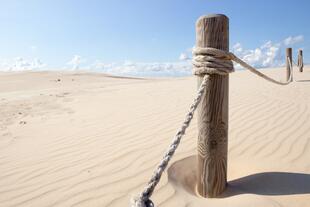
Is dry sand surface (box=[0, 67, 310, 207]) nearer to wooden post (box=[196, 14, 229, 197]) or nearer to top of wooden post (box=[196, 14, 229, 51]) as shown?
wooden post (box=[196, 14, 229, 197])

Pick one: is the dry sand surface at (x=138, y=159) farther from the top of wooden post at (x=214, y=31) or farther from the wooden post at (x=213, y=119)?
the top of wooden post at (x=214, y=31)

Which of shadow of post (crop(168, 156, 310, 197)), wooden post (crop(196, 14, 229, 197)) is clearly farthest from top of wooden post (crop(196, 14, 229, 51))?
shadow of post (crop(168, 156, 310, 197))

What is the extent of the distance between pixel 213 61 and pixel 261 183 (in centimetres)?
119

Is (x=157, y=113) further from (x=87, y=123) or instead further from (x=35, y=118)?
(x=35, y=118)

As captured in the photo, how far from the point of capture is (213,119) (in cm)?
196

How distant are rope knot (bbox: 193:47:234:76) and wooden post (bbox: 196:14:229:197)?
0.17 feet

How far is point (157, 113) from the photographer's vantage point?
17.1 feet

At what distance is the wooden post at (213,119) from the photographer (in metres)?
1.83

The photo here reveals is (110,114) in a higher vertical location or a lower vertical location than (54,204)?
higher

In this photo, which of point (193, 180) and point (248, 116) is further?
point (248, 116)

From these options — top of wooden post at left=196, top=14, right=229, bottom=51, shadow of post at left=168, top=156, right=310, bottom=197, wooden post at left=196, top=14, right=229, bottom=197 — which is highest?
top of wooden post at left=196, top=14, right=229, bottom=51

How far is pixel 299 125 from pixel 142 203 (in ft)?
11.6

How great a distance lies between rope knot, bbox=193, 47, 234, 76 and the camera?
180 cm

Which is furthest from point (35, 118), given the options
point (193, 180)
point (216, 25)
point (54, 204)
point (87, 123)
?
point (216, 25)
